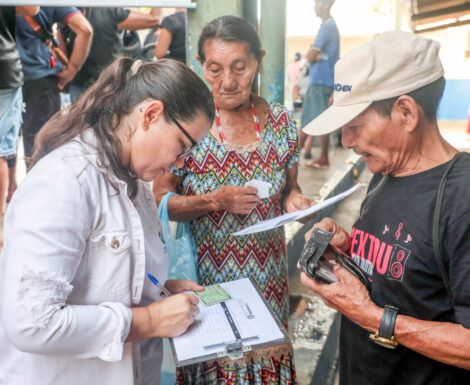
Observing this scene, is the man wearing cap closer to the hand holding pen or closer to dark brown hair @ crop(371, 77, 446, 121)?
dark brown hair @ crop(371, 77, 446, 121)

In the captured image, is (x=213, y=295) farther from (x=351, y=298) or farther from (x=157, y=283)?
(x=351, y=298)

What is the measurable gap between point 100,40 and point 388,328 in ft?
14.2

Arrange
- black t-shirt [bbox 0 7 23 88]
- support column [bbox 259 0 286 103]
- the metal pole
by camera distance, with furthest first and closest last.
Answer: black t-shirt [bbox 0 7 23 88], support column [bbox 259 0 286 103], the metal pole

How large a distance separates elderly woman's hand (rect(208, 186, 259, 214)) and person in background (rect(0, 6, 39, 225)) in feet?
7.39

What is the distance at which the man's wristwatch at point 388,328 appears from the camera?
127 cm

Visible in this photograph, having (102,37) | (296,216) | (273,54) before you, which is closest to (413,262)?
(296,216)

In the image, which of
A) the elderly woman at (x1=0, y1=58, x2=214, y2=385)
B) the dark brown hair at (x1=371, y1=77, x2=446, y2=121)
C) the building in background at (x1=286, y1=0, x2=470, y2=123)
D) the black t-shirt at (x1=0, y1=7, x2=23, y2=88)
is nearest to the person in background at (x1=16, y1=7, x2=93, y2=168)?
the black t-shirt at (x1=0, y1=7, x2=23, y2=88)

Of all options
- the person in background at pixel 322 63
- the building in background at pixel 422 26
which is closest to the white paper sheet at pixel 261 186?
the building in background at pixel 422 26

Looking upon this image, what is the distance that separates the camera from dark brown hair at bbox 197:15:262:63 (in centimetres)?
180

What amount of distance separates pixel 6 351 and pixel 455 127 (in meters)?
12.8

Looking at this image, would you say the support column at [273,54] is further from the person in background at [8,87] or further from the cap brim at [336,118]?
the person in background at [8,87]

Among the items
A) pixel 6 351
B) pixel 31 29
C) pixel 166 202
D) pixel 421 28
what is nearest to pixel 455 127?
pixel 421 28

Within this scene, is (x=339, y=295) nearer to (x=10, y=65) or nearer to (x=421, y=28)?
(x=10, y=65)

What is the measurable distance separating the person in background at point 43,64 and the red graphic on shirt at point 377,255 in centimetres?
330
